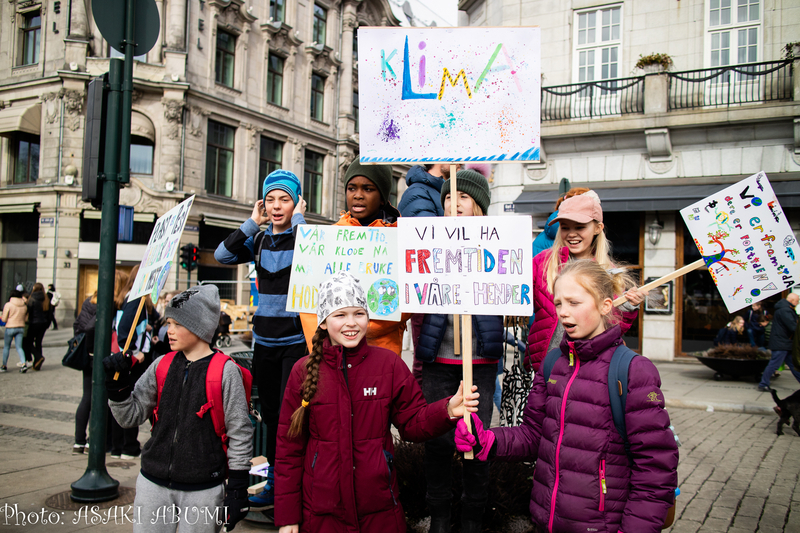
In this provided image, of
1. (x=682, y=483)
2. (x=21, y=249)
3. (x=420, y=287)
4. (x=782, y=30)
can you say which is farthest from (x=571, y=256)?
(x=21, y=249)

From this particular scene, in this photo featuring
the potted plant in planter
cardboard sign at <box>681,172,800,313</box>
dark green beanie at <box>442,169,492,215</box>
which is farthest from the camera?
the potted plant in planter

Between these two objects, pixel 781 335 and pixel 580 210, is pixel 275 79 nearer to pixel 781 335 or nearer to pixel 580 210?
pixel 781 335

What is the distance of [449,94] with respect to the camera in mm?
2975

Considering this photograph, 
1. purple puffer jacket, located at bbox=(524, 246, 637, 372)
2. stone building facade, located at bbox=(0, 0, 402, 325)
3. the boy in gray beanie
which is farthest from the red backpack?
stone building facade, located at bbox=(0, 0, 402, 325)

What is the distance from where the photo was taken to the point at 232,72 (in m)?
25.9

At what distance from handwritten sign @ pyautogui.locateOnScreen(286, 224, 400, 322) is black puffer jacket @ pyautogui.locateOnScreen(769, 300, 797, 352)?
9.68 meters

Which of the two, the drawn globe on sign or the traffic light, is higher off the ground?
the traffic light

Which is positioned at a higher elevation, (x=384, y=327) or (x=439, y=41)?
(x=439, y=41)

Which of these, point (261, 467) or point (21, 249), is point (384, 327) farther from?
point (21, 249)

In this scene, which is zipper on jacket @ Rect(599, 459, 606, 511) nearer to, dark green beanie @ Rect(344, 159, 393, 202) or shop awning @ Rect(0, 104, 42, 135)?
dark green beanie @ Rect(344, 159, 393, 202)

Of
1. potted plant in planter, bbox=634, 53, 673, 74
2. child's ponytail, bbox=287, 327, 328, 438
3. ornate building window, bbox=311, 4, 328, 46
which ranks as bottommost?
child's ponytail, bbox=287, 327, 328, 438

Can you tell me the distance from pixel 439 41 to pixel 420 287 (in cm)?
133

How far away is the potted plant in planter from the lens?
13328 mm

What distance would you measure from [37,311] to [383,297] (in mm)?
12632
